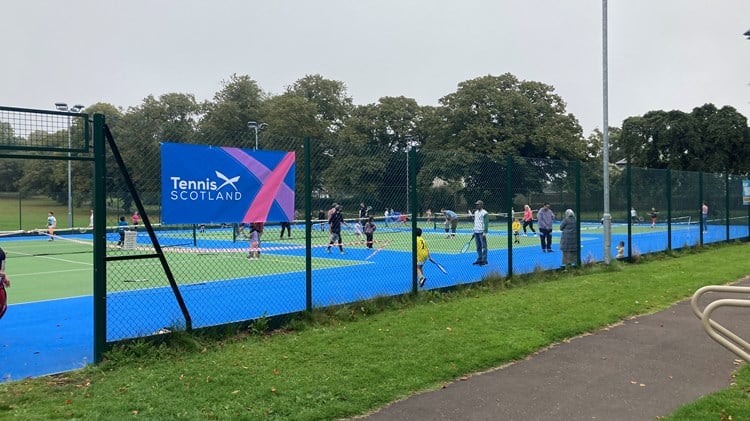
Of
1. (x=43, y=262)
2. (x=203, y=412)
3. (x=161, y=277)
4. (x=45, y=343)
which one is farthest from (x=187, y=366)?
(x=43, y=262)

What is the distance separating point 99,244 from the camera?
20.1 feet

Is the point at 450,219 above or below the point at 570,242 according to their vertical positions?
above

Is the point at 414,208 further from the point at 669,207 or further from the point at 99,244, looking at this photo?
the point at 669,207

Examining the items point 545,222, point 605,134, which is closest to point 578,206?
point 605,134

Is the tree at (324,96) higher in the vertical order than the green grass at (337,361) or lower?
higher

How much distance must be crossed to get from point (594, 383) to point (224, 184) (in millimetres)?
4750

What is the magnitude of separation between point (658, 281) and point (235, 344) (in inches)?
348

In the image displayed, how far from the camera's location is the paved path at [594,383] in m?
4.85

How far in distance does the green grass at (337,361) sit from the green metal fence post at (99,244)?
27 centimetres

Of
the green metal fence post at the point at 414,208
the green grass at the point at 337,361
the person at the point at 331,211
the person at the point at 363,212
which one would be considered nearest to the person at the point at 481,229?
the person at the point at 363,212

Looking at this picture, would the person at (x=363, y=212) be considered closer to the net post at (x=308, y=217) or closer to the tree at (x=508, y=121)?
the net post at (x=308, y=217)

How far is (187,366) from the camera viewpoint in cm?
599

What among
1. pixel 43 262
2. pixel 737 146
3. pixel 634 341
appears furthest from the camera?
pixel 737 146

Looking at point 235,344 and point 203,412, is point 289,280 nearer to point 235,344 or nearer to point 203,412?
point 235,344
